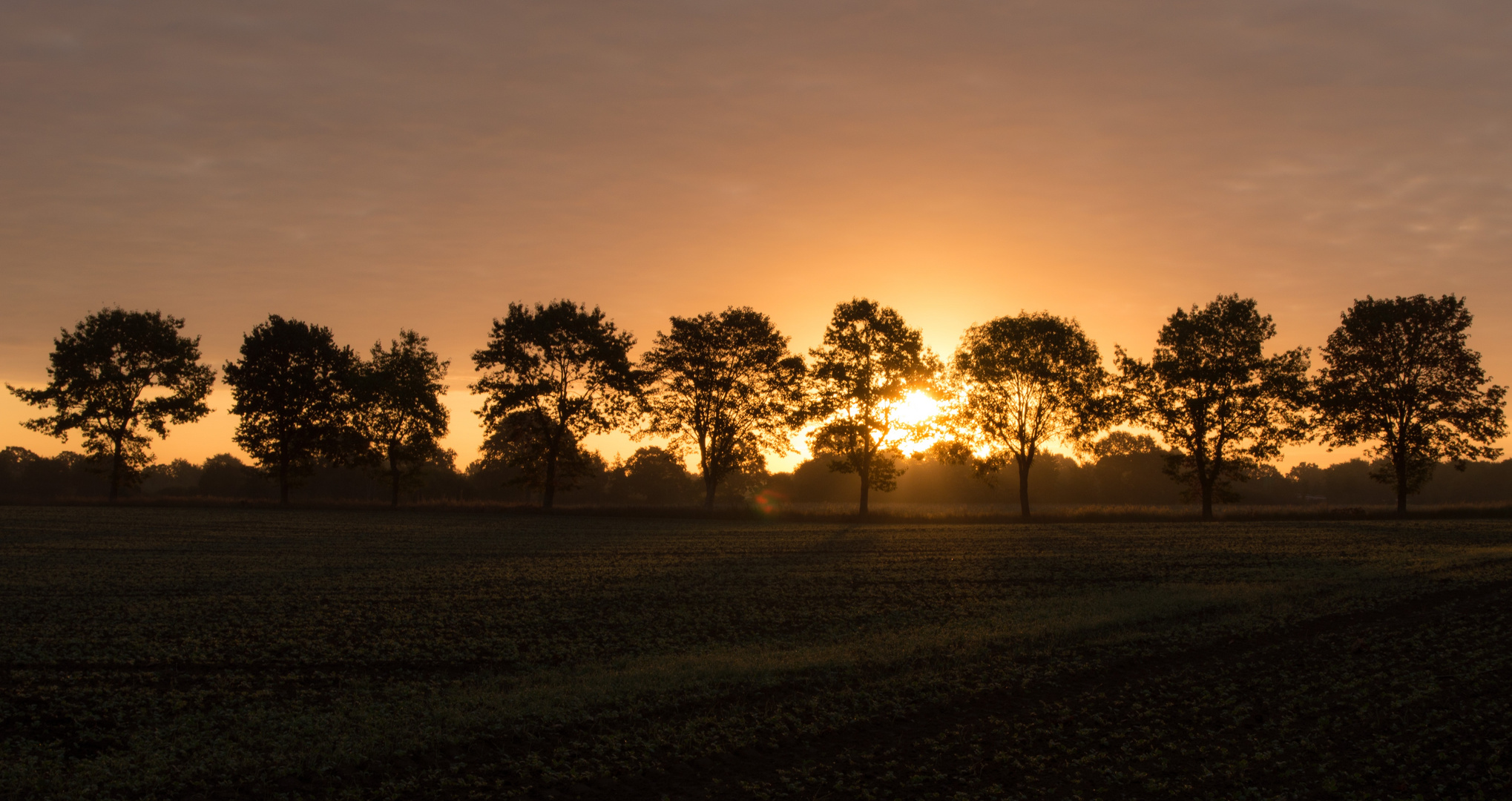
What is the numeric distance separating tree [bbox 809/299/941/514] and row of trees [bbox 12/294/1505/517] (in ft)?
0.37

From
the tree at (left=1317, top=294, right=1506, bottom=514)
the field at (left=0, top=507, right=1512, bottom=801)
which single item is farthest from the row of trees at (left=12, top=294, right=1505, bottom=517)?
the field at (left=0, top=507, right=1512, bottom=801)

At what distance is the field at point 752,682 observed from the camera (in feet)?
25.3

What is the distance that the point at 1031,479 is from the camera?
12594 cm

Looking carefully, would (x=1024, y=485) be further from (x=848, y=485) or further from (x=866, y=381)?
(x=848, y=485)

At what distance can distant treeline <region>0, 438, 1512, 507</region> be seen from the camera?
379 feet

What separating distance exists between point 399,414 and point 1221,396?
63121mm

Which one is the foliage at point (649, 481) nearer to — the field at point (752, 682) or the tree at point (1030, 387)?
the tree at point (1030, 387)

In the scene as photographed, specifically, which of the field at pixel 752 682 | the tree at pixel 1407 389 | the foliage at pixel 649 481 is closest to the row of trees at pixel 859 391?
the tree at pixel 1407 389

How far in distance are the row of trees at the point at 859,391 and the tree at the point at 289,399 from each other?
5.4 inches

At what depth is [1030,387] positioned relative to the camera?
2406 inches

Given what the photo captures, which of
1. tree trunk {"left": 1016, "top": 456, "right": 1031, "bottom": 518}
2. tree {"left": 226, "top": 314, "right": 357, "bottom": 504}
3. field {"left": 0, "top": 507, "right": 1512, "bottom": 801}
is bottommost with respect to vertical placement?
field {"left": 0, "top": 507, "right": 1512, "bottom": 801}

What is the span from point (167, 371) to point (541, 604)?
6753 centimetres

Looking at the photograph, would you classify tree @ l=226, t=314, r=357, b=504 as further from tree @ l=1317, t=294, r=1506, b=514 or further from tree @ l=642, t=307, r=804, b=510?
tree @ l=1317, t=294, r=1506, b=514

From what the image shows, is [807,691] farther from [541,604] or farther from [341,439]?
[341,439]
